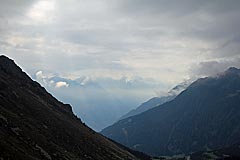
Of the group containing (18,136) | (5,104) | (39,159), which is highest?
(5,104)

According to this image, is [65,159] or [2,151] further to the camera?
[65,159]

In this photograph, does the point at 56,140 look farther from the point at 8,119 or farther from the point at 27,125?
the point at 8,119

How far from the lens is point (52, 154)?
6255 inches

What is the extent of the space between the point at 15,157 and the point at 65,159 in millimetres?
53396

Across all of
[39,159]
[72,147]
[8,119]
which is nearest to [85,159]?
[72,147]

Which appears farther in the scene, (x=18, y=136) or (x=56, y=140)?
(x=56, y=140)

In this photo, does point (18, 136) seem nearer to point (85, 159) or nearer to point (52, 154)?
point (52, 154)

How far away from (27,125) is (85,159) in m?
32.7

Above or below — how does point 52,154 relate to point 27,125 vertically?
below

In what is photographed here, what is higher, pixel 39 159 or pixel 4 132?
pixel 4 132

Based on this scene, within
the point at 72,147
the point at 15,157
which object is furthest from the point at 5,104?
the point at 15,157

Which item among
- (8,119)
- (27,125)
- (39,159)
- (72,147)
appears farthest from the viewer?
(72,147)

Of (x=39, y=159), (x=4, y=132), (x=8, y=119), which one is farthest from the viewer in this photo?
(x=8, y=119)

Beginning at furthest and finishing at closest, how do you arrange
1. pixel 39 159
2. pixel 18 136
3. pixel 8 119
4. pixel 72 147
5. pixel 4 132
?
pixel 72 147
pixel 8 119
pixel 18 136
pixel 4 132
pixel 39 159
